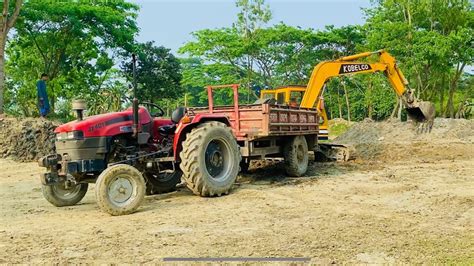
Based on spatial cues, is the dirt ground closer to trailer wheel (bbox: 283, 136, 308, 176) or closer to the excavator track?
trailer wheel (bbox: 283, 136, 308, 176)

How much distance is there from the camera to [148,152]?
7.73 metres

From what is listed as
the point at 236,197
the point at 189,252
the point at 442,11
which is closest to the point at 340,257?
the point at 189,252

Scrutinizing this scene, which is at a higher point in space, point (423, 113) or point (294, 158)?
point (423, 113)

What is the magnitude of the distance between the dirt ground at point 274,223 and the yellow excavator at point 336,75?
3634mm

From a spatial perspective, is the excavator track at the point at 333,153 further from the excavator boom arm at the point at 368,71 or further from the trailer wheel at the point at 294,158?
the trailer wheel at the point at 294,158

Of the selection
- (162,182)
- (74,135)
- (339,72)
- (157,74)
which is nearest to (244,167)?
(162,182)

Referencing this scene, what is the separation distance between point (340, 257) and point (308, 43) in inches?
1161

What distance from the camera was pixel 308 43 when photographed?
1299 inches

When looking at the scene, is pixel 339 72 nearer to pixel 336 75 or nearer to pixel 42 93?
pixel 336 75

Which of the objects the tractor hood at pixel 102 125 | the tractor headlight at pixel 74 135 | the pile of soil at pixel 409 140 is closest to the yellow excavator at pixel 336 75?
the pile of soil at pixel 409 140

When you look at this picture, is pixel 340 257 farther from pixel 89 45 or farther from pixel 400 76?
pixel 89 45

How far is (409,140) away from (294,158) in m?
8.35

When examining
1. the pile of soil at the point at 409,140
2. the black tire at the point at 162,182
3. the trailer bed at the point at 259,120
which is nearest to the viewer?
the black tire at the point at 162,182

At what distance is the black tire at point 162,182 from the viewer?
849 centimetres
